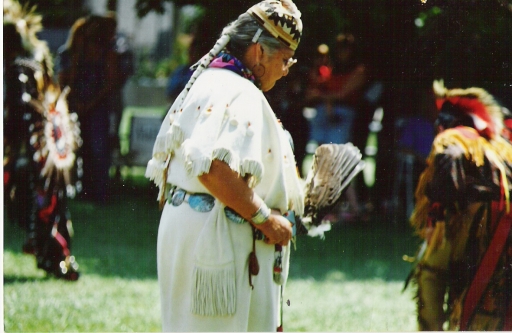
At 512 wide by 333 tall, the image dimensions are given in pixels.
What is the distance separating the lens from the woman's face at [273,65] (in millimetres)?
2793

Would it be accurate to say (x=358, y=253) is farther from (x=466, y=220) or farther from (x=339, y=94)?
(x=466, y=220)

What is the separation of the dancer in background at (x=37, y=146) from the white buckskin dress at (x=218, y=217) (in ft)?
6.84

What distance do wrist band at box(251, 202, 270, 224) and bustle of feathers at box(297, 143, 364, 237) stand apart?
34 cm

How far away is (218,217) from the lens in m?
2.68

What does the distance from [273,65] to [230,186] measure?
19.6 inches

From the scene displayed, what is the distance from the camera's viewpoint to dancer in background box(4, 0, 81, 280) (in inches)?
182

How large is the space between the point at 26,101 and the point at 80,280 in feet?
3.78

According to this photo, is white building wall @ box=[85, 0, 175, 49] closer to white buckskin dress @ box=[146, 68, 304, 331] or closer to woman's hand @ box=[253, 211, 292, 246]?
white buckskin dress @ box=[146, 68, 304, 331]

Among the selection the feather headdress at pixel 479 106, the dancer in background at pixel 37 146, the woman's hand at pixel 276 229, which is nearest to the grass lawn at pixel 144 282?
the dancer in background at pixel 37 146

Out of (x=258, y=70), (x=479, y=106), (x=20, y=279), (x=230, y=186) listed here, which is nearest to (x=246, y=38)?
(x=258, y=70)

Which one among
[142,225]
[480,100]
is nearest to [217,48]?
[480,100]

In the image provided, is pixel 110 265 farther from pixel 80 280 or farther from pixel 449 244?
pixel 449 244

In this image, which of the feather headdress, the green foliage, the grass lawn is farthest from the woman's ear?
the green foliage

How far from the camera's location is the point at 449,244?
3.55 meters
